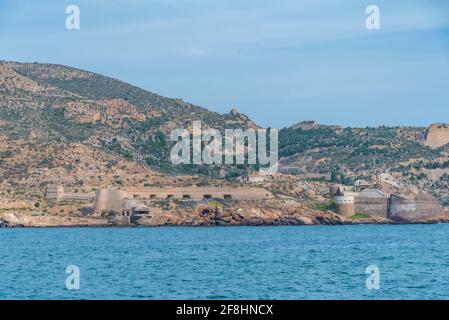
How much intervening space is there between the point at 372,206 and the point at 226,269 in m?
84.3

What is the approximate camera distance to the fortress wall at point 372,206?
446 feet

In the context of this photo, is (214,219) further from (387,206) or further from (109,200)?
(387,206)

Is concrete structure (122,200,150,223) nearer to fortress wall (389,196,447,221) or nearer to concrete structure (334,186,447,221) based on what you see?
concrete structure (334,186,447,221)

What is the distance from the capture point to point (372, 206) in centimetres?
13638

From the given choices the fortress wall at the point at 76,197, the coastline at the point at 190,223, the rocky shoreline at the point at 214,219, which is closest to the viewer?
the coastline at the point at 190,223

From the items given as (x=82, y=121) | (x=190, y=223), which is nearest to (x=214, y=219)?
(x=190, y=223)

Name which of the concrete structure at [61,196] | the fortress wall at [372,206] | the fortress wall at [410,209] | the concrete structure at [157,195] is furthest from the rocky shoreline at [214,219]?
the concrete structure at [61,196]

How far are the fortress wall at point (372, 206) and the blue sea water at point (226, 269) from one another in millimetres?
49326

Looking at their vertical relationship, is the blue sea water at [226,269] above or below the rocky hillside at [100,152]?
below

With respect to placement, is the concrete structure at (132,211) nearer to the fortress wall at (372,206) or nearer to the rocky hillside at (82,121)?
the fortress wall at (372,206)

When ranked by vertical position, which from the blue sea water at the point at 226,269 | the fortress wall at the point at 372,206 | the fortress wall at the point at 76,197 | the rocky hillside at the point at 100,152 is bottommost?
the blue sea water at the point at 226,269
